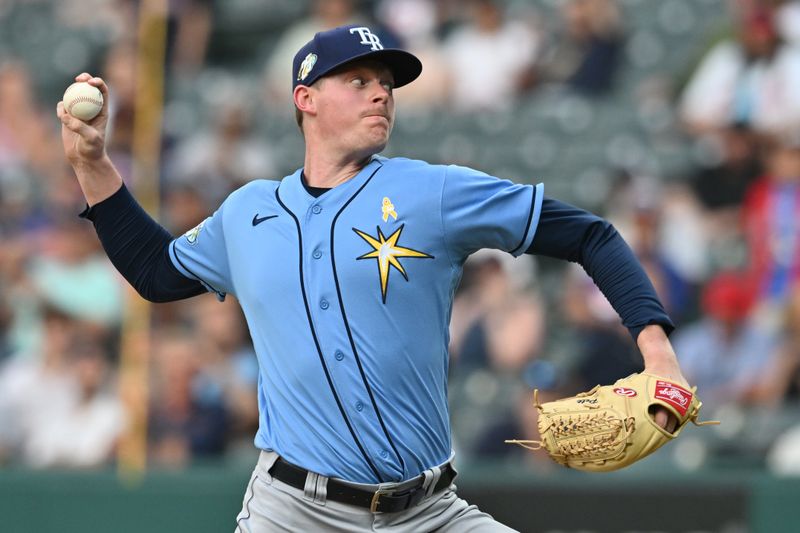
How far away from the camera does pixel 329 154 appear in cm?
439

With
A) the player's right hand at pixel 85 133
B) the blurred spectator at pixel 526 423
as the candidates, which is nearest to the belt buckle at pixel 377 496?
the player's right hand at pixel 85 133

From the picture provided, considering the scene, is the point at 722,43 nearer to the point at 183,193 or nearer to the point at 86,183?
the point at 183,193

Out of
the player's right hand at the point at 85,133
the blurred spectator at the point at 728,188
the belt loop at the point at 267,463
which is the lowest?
the belt loop at the point at 267,463

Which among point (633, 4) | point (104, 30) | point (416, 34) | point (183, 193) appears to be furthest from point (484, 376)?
point (104, 30)

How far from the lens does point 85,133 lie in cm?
444

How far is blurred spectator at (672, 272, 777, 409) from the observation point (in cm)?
800

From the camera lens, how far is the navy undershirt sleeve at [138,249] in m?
4.56

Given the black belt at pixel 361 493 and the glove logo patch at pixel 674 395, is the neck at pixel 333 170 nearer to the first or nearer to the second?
the black belt at pixel 361 493

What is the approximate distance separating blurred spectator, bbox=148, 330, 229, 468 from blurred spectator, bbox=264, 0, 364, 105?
325 cm

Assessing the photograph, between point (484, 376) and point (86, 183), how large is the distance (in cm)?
465

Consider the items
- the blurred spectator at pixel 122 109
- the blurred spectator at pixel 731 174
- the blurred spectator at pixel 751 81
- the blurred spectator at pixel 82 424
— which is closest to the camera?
the blurred spectator at pixel 82 424

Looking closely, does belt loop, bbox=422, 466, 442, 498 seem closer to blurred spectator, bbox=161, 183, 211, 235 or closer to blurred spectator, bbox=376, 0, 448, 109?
blurred spectator, bbox=161, 183, 211, 235

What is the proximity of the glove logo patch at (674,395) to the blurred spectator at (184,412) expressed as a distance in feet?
16.5

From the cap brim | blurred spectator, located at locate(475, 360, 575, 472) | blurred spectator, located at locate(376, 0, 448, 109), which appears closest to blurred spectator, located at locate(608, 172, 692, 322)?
blurred spectator, located at locate(475, 360, 575, 472)
